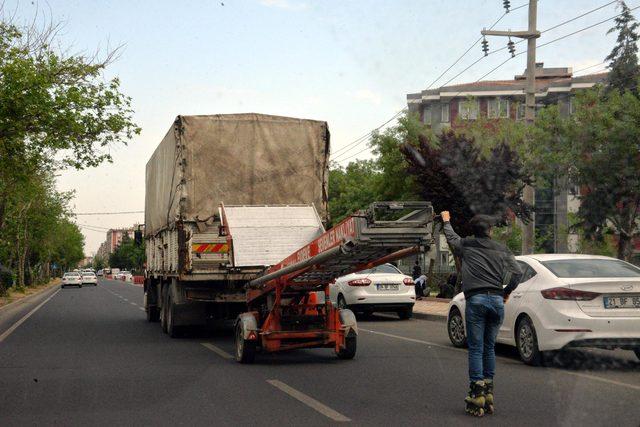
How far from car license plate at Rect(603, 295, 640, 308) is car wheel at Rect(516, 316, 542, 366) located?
3.28ft

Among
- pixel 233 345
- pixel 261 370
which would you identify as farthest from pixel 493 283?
pixel 233 345

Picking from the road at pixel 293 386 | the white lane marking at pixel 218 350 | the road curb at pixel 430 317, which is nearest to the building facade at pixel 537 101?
the road curb at pixel 430 317

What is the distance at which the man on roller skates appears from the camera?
7133 mm

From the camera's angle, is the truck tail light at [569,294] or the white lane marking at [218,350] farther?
the white lane marking at [218,350]

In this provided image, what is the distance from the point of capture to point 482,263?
7.35m

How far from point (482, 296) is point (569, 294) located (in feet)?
9.99

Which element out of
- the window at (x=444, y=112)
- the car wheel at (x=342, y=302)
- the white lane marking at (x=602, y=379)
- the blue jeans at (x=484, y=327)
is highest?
the window at (x=444, y=112)

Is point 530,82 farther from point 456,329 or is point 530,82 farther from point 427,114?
point 427,114

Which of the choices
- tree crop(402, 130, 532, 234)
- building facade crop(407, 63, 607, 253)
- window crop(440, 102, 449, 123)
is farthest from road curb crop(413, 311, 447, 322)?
window crop(440, 102, 449, 123)

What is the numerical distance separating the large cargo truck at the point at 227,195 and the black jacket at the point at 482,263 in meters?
5.42

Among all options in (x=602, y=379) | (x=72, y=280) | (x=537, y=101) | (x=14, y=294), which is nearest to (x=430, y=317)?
Result: (x=602, y=379)

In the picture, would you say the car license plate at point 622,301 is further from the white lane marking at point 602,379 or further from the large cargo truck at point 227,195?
the large cargo truck at point 227,195

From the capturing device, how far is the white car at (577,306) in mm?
9688

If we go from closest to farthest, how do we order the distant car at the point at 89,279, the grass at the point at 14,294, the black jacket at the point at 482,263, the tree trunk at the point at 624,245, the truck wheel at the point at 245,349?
the black jacket at the point at 482,263 < the truck wheel at the point at 245,349 < the tree trunk at the point at 624,245 < the grass at the point at 14,294 < the distant car at the point at 89,279
